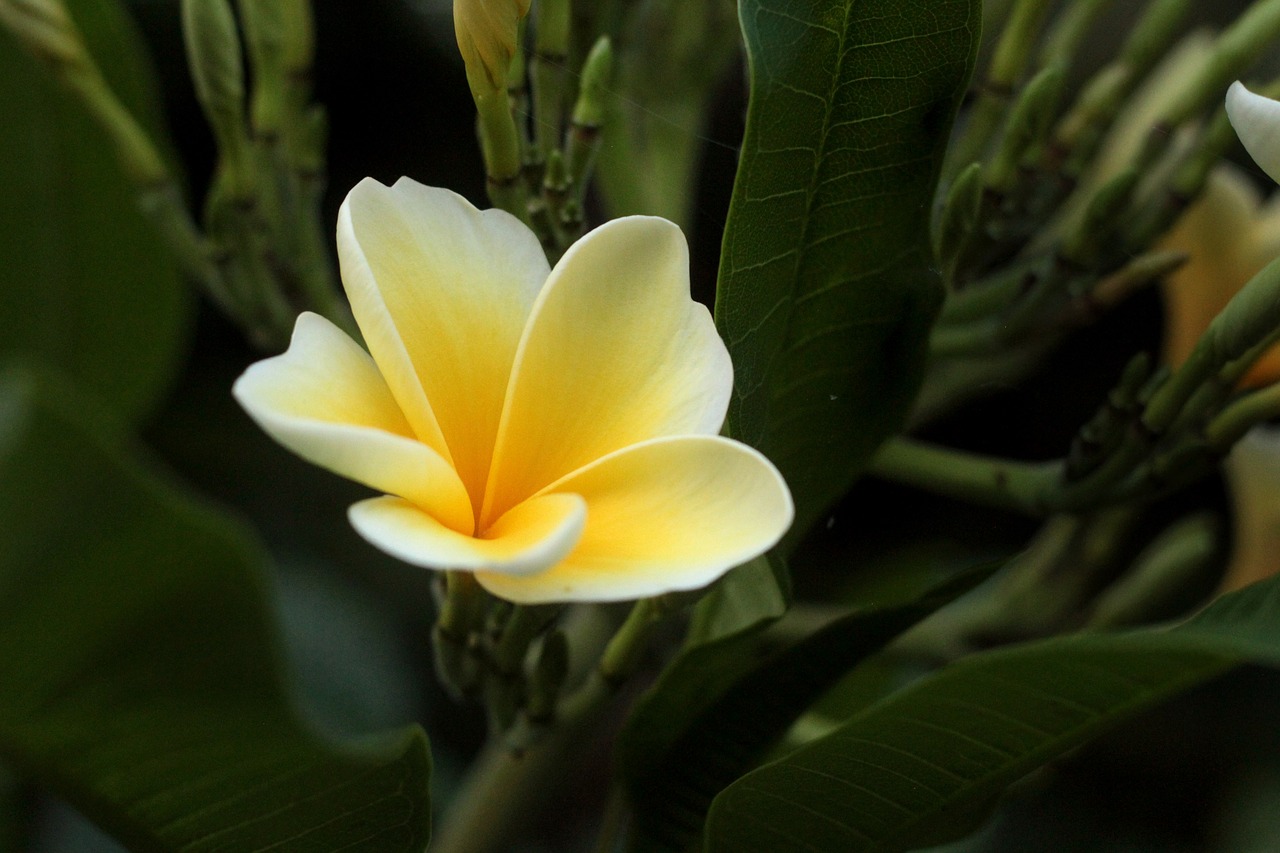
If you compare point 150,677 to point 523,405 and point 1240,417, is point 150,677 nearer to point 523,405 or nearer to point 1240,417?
point 523,405

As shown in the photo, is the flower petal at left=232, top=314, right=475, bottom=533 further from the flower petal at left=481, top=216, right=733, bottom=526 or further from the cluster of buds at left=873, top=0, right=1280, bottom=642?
the cluster of buds at left=873, top=0, right=1280, bottom=642

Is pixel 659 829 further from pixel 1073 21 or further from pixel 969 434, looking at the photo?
pixel 969 434

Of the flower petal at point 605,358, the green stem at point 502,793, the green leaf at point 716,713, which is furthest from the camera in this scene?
the green stem at point 502,793

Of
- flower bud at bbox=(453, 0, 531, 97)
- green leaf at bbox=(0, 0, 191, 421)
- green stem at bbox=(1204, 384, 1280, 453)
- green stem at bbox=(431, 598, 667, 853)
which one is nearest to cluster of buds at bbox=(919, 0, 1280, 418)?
green stem at bbox=(1204, 384, 1280, 453)

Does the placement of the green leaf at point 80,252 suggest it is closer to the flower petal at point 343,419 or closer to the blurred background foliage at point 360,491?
the blurred background foliage at point 360,491

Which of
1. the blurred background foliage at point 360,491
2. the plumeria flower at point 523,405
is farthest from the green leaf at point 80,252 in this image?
the plumeria flower at point 523,405

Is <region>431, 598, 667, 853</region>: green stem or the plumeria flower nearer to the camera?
the plumeria flower
